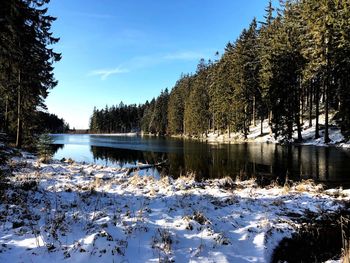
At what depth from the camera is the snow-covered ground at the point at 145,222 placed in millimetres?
5801

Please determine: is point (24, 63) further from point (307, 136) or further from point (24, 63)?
point (307, 136)

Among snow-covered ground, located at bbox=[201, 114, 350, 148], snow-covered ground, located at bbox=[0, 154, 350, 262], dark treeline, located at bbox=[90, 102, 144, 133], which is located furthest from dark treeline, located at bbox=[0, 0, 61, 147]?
dark treeline, located at bbox=[90, 102, 144, 133]

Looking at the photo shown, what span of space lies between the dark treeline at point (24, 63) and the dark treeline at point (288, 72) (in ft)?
81.6

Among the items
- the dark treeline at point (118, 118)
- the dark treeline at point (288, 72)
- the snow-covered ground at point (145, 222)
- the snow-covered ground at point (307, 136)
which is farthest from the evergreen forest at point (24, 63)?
the dark treeline at point (118, 118)

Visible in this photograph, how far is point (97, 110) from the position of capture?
167m

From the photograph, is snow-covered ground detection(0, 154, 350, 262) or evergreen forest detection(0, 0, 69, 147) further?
evergreen forest detection(0, 0, 69, 147)

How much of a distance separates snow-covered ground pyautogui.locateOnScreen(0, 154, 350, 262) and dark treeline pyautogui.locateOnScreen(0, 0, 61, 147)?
775cm

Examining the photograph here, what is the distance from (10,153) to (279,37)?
40.9m

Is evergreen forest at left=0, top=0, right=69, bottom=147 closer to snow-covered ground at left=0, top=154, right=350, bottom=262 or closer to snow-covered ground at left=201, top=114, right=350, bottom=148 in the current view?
snow-covered ground at left=0, top=154, right=350, bottom=262

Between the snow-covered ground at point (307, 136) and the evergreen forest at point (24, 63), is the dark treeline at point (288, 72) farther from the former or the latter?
the evergreen forest at point (24, 63)

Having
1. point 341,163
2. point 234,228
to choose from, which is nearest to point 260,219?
point 234,228

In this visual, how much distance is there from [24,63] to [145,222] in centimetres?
2121

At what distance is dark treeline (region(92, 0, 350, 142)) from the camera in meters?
29.6

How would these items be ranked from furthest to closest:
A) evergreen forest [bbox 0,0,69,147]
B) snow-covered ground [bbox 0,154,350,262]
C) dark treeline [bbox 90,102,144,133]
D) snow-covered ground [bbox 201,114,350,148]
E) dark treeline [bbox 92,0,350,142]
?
dark treeline [bbox 90,102,144,133] → snow-covered ground [bbox 201,114,350,148] → dark treeline [bbox 92,0,350,142] → evergreen forest [bbox 0,0,69,147] → snow-covered ground [bbox 0,154,350,262]
